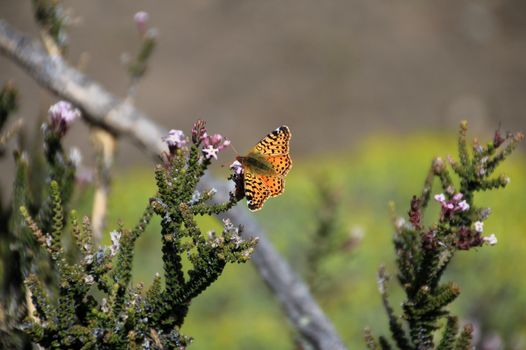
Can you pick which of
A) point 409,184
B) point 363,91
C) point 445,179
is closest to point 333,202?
point 445,179

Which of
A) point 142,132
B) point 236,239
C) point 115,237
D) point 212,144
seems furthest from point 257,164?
point 142,132

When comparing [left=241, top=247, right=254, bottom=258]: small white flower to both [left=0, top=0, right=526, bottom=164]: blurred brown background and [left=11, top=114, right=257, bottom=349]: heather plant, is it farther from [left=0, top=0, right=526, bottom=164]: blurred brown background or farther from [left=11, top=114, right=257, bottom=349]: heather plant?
[left=0, top=0, right=526, bottom=164]: blurred brown background

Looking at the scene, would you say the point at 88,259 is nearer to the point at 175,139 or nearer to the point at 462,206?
the point at 175,139

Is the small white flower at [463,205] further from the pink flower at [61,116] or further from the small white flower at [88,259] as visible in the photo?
the pink flower at [61,116]

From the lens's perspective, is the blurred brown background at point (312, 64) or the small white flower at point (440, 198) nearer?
the small white flower at point (440, 198)

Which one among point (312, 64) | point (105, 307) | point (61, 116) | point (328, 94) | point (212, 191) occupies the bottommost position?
point (105, 307)

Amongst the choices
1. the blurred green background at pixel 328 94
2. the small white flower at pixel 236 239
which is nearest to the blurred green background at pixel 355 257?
the blurred green background at pixel 328 94
